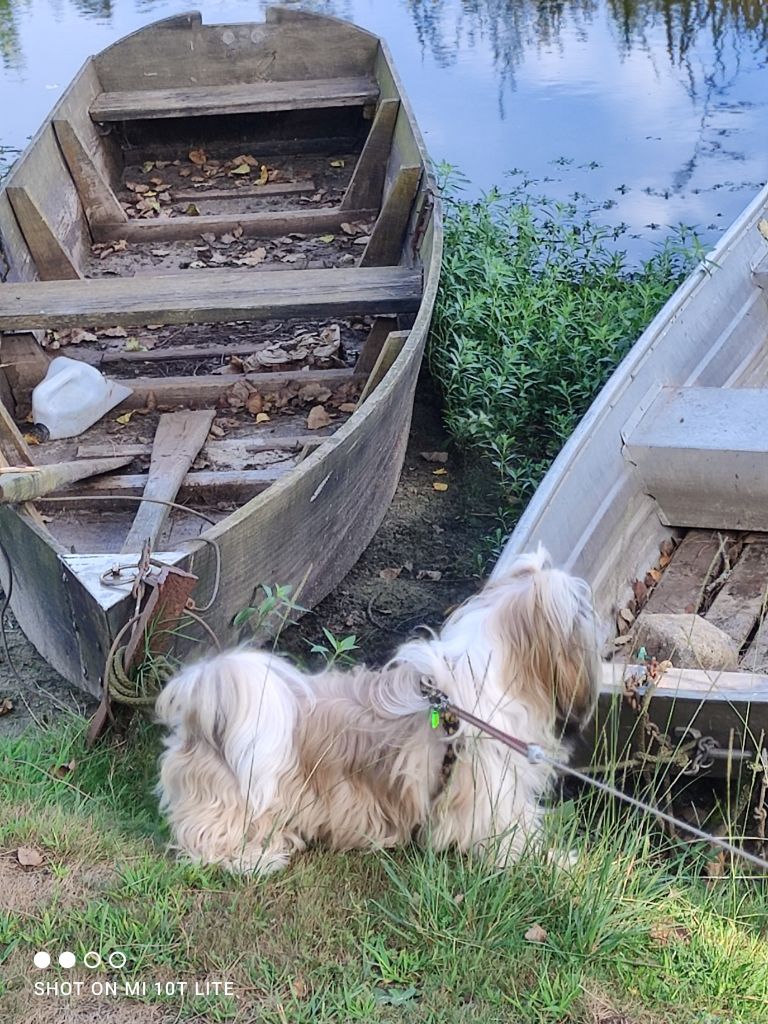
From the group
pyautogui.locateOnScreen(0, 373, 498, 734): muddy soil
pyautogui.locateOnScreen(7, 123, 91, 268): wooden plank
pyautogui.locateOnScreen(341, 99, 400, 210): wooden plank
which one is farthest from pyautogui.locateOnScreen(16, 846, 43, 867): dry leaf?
pyautogui.locateOnScreen(341, 99, 400, 210): wooden plank

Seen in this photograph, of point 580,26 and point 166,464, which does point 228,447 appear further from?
point 580,26

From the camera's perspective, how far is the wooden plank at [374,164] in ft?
21.9

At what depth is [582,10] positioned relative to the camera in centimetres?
1337

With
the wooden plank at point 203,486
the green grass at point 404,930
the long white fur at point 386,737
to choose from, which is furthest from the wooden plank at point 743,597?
the wooden plank at point 203,486

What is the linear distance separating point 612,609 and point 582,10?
1171 cm

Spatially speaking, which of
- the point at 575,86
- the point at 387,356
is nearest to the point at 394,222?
the point at 387,356

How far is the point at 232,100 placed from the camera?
736 cm

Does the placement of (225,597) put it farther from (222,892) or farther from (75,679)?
(222,892)

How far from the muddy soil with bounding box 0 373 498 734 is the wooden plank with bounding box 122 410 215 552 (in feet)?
2.06

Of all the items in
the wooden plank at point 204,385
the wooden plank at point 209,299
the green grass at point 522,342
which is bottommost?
the green grass at point 522,342

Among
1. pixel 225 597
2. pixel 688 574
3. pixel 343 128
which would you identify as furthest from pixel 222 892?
pixel 343 128

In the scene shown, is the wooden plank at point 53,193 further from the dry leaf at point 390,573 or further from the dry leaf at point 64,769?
the dry leaf at point 64,769

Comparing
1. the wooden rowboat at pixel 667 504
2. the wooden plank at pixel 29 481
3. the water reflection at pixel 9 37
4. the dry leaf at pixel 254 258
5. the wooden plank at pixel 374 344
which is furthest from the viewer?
the water reflection at pixel 9 37

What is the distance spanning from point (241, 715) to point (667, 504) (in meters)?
2.26
